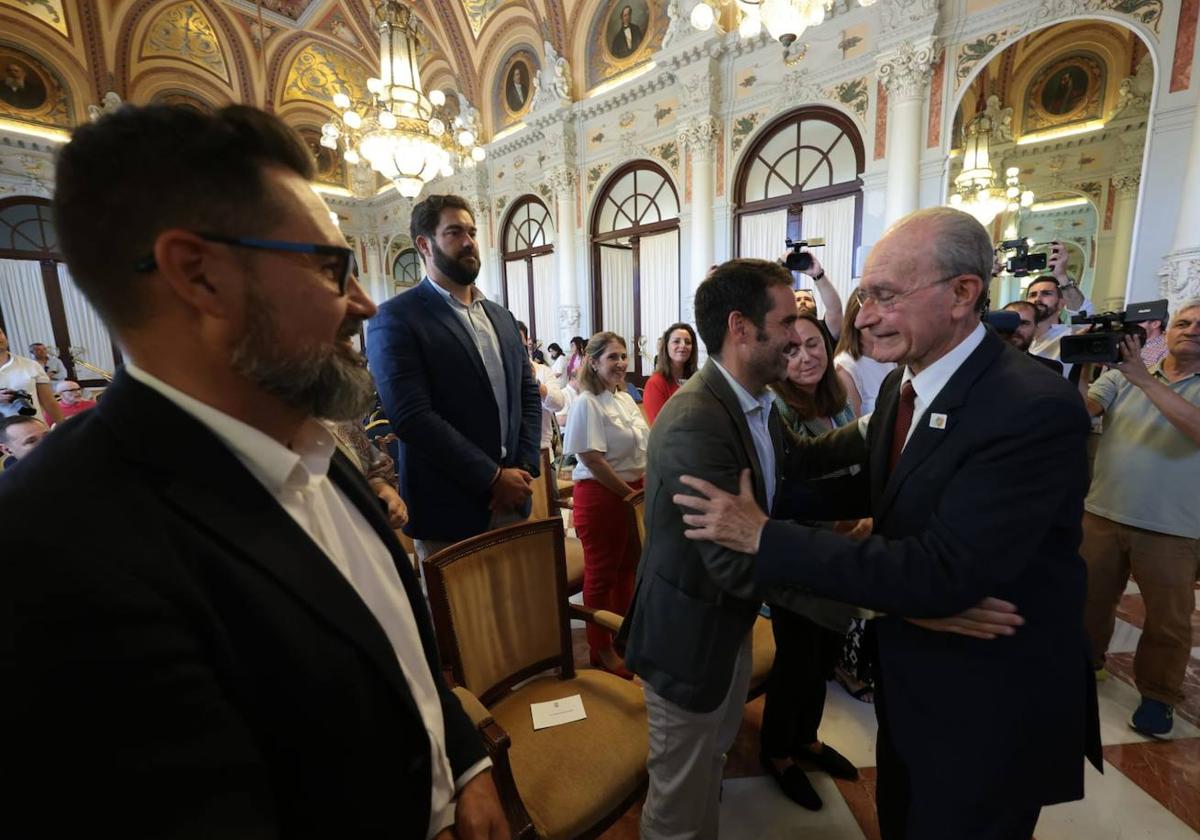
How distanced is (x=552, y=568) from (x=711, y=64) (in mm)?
7724

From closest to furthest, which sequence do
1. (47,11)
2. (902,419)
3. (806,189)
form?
(902,419) → (806,189) → (47,11)

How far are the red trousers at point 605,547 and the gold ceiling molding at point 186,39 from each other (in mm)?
14889

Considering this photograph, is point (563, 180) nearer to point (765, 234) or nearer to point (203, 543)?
point (765, 234)

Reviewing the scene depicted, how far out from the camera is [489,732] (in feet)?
3.89

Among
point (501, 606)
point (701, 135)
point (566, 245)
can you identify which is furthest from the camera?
point (566, 245)

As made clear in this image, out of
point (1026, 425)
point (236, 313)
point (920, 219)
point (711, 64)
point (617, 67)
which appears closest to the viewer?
point (236, 313)

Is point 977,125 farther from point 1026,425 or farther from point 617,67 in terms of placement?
point 1026,425

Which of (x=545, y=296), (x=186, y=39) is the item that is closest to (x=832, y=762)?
(x=545, y=296)

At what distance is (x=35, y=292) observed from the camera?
35.0 ft

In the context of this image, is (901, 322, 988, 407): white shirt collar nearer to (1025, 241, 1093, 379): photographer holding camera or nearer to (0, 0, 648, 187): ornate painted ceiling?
(1025, 241, 1093, 379): photographer holding camera

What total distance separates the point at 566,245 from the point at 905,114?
5.62 m

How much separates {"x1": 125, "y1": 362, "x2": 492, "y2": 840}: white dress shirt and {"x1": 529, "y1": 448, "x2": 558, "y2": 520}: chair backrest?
1946mm

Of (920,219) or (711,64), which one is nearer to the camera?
(920,219)

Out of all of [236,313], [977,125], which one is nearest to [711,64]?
[977,125]
